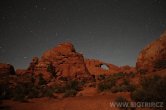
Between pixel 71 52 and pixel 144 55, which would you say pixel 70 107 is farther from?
pixel 71 52

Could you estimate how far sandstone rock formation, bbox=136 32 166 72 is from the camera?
58.7 feet

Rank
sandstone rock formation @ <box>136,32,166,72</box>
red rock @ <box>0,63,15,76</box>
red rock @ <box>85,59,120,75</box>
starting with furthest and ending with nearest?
red rock @ <box>85,59,120,75</box> < red rock @ <box>0,63,15,76</box> < sandstone rock formation @ <box>136,32,166,72</box>

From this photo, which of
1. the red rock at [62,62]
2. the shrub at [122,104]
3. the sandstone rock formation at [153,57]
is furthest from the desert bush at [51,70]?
the shrub at [122,104]

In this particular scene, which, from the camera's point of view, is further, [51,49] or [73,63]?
[51,49]

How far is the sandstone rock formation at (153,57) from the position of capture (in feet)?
58.7

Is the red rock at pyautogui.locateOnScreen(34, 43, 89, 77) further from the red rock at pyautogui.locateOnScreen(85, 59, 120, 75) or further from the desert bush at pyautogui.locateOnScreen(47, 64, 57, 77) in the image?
the red rock at pyautogui.locateOnScreen(85, 59, 120, 75)

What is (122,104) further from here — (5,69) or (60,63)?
(5,69)

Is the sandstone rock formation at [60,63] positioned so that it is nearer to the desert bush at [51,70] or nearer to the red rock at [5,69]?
the desert bush at [51,70]

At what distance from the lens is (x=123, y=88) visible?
41.3 ft

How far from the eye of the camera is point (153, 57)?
18.9 meters

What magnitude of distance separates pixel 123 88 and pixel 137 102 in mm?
3873

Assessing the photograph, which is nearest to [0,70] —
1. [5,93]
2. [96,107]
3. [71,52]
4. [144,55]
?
[71,52]

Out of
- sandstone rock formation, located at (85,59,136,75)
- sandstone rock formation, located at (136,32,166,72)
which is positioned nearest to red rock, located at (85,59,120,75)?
sandstone rock formation, located at (85,59,136,75)

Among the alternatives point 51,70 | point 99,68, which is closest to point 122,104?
point 51,70
